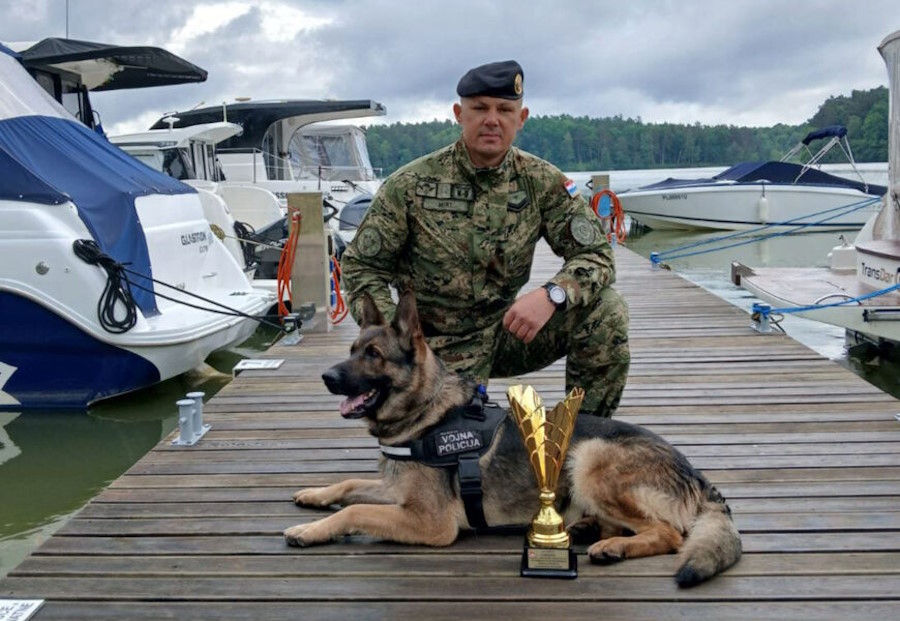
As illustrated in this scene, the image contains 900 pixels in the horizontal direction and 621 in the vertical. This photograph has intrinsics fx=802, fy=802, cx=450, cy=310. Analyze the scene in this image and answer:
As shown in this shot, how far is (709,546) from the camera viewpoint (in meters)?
2.42

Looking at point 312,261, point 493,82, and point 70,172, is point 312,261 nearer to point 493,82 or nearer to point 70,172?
point 70,172

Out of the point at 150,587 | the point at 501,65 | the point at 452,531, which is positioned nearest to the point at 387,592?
the point at 452,531

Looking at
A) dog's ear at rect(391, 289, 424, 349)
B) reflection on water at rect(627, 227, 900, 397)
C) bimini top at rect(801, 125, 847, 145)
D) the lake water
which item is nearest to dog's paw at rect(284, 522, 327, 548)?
dog's ear at rect(391, 289, 424, 349)

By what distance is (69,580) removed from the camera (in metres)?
2.53

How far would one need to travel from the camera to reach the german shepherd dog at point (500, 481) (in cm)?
256

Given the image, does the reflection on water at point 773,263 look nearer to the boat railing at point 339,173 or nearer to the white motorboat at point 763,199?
the white motorboat at point 763,199

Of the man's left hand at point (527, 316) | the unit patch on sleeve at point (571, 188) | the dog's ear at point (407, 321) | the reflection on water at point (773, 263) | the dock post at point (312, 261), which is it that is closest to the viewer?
the dog's ear at point (407, 321)

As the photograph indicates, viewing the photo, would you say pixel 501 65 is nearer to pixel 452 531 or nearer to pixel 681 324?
pixel 452 531

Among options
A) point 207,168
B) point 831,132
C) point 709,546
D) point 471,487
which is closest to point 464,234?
point 471,487

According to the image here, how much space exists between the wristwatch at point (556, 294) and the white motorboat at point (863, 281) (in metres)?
4.11

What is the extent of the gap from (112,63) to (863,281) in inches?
332

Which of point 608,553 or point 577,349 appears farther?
point 577,349

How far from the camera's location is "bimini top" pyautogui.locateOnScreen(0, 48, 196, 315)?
20.7 feet

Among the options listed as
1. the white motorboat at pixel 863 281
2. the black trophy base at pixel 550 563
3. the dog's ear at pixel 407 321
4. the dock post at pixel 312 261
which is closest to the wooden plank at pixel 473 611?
the black trophy base at pixel 550 563
